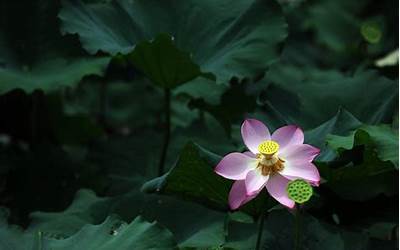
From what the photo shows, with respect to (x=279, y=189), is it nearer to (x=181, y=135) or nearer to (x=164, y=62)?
(x=164, y=62)

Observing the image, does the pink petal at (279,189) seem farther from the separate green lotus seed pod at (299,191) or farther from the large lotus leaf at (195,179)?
the large lotus leaf at (195,179)

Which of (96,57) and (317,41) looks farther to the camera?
(317,41)

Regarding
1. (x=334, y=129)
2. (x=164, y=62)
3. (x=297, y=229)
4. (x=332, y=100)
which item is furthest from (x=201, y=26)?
(x=297, y=229)

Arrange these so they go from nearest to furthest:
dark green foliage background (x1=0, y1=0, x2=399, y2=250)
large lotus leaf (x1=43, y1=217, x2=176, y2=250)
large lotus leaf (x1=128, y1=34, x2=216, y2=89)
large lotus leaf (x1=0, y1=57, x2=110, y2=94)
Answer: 1. large lotus leaf (x1=43, y1=217, x2=176, y2=250)
2. dark green foliage background (x1=0, y1=0, x2=399, y2=250)
3. large lotus leaf (x1=128, y1=34, x2=216, y2=89)
4. large lotus leaf (x1=0, y1=57, x2=110, y2=94)

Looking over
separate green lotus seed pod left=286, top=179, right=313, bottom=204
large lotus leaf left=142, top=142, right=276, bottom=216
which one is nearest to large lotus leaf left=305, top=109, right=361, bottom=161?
large lotus leaf left=142, top=142, right=276, bottom=216

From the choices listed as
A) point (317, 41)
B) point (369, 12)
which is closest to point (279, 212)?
point (317, 41)

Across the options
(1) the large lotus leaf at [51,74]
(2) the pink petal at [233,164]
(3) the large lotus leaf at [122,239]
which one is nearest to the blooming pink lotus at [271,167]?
(2) the pink petal at [233,164]

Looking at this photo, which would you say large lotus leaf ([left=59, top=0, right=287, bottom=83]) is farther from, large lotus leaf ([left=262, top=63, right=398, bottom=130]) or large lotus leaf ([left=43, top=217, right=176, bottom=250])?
large lotus leaf ([left=43, top=217, right=176, bottom=250])

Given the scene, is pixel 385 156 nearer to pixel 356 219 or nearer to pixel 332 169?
pixel 332 169
